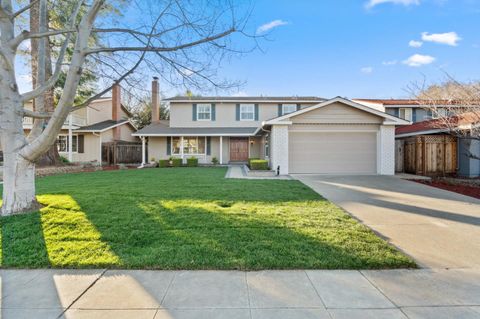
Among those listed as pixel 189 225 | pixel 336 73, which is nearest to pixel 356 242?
pixel 189 225

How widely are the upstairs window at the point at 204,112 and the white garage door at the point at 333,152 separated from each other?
28.0ft

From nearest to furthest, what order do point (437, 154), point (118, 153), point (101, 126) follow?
point (437, 154), point (101, 126), point (118, 153)

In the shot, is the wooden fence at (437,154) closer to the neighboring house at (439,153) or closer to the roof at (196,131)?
the neighboring house at (439,153)

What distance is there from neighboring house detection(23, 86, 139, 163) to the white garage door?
49.0ft

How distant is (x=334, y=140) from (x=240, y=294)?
12000 millimetres

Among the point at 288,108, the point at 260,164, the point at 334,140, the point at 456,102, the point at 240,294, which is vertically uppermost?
the point at 288,108

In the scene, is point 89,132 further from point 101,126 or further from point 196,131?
point 196,131

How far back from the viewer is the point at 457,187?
9.88 meters

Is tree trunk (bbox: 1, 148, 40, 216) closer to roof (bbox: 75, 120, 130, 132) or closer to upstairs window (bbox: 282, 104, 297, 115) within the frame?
roof (bbox: 75, 120, 130, 132)

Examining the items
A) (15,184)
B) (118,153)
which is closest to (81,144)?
(118,153)

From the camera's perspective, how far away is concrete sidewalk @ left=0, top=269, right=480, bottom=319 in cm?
250

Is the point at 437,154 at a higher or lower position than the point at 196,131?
lower

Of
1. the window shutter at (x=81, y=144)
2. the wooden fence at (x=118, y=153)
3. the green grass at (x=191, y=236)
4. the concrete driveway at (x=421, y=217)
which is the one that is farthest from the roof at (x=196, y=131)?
the green grass at (x=191, y=236)

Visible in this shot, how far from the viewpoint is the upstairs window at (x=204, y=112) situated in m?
19.9
